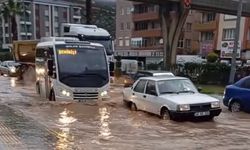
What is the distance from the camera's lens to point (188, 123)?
1245cm

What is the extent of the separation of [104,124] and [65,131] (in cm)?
185

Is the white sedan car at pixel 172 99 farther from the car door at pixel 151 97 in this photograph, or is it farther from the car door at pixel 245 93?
the car door at pixel 245 93

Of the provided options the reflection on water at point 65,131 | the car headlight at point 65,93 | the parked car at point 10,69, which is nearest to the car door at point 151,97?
the reflection on water at point 65,131

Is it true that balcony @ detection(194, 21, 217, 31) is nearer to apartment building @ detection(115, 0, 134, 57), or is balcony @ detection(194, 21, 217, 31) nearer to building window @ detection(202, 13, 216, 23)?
building window @ detection(202, 13, 216, 23)

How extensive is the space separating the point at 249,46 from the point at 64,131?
47.8 metres

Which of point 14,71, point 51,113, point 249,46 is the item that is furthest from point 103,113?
point 249,46

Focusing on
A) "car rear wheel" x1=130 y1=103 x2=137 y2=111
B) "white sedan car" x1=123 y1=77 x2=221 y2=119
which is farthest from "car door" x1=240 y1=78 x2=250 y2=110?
"car rear wheel" x1=130 y1=103 x2=137 y2=111

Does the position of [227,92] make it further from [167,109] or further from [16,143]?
[16,143]

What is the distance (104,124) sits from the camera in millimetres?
12102

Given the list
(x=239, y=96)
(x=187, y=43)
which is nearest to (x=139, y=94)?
(x=239, y=96)

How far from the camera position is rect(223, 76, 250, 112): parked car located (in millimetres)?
15023

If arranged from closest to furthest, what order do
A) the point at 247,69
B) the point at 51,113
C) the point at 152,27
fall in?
1. the point at 51,113
2. the point at 247,69
3. the point at 152,27

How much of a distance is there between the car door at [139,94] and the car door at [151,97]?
29cm

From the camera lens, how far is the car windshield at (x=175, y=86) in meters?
13.6
